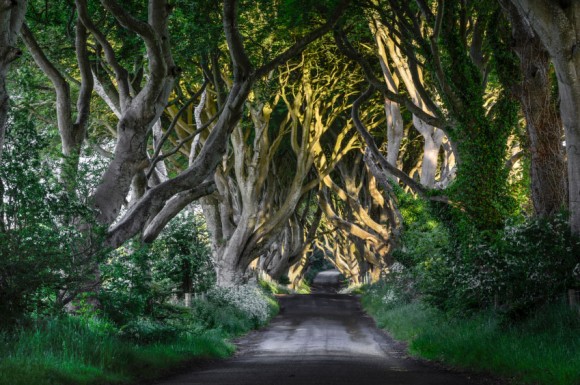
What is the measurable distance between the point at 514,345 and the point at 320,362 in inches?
152

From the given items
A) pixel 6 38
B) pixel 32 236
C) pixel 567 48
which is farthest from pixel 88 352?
pixel 567 48

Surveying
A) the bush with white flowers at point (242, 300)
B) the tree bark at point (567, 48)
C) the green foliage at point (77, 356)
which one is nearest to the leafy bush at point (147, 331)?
the green foliage at point (77, 356)

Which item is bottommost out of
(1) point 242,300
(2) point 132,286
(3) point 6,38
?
(1) point 242,300

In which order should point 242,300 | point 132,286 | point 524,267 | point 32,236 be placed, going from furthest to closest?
point 242,300 → point 132,286 → point 524,267 → point 32,236

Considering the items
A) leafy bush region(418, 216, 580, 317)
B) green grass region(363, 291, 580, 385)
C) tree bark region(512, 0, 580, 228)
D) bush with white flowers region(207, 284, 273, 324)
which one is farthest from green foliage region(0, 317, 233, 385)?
bush with white flowers region(207, 284, 273, 324)

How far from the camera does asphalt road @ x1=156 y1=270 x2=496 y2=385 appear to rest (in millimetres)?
10516

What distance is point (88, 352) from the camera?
10430 millimetres

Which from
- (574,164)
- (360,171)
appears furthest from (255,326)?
(360,171)

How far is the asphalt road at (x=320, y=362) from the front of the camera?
10516 millimetres

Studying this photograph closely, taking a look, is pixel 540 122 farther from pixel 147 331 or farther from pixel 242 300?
pixel 242 300

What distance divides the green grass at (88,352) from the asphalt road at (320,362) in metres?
0.56

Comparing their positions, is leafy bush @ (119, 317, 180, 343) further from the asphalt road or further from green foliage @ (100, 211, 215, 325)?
the asphalt road

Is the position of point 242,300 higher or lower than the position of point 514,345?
higher

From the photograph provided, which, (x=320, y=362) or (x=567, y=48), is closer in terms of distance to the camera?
(x=567, y=48)
